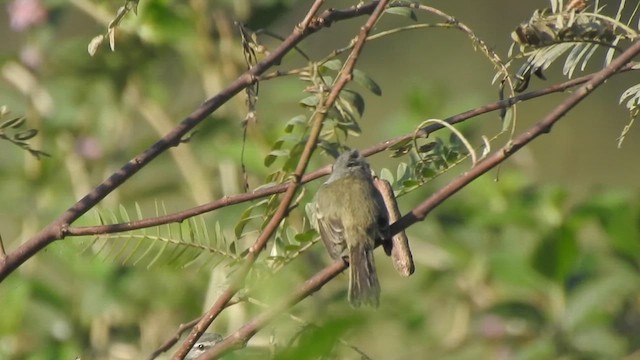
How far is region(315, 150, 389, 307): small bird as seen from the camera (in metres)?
2.25

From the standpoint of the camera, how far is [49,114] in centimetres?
420

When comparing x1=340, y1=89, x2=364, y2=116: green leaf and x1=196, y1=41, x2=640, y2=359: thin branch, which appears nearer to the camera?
x1=196, y1=41, x2=640, y2=359: thin branch

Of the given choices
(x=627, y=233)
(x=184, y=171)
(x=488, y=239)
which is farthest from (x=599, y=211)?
(x=184, y=171)

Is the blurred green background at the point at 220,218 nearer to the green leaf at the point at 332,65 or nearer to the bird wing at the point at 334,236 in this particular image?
the bird wing at the point at 334,236

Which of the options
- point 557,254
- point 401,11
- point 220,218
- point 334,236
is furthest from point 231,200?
point 557,254

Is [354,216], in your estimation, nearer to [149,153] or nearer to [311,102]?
[311,102]

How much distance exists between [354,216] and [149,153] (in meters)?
0.89

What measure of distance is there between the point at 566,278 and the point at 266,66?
6.84ft

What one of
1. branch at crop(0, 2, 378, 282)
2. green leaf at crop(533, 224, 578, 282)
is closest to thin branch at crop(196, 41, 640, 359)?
branch at crop(0, 2, 378, 282)

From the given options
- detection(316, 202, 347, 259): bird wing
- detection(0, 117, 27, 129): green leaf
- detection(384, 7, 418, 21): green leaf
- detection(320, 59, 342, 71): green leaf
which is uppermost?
detection(0, 117, 27, 129): green leaf

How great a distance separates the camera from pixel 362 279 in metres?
2.14

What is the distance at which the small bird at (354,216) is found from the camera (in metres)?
2.25

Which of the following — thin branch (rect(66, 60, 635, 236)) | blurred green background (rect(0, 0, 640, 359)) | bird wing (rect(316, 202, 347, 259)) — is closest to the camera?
thin branch (rect(66, 60, 635, 236))

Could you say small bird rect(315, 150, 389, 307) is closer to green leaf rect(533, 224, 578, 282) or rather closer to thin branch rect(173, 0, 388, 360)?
thin branch rect(173, 0, 388, 360)
